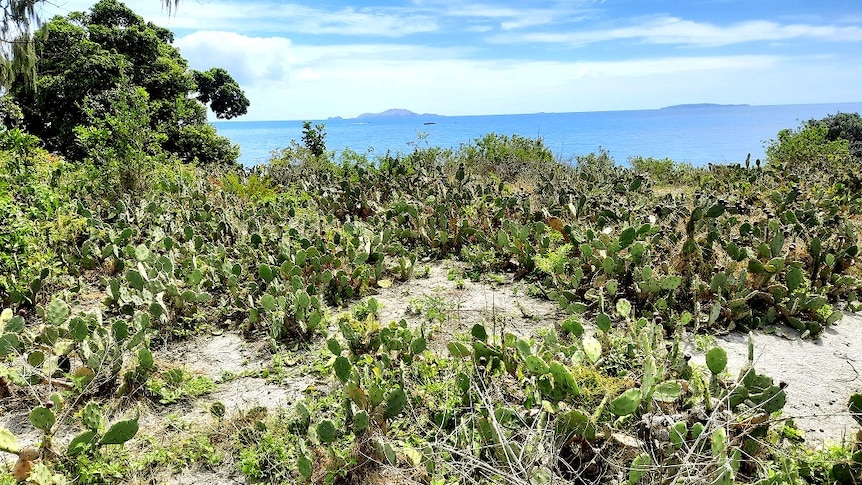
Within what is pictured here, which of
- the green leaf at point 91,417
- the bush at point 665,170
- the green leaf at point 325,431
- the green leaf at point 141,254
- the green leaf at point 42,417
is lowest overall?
the green leaf at point 325,431

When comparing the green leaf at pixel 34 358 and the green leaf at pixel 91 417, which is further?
the green leaf at pixel 34 358

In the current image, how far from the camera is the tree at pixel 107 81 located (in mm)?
12180

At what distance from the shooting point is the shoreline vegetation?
2283 millimetres

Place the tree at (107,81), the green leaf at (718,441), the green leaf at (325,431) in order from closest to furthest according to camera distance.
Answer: the green leaf at (718,441)
the green leaf at (325,431)
the tree at (107,81)

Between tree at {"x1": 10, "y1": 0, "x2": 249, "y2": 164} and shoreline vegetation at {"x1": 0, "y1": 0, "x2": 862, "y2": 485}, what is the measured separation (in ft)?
16.6

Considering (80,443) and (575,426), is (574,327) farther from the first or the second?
(80,443)

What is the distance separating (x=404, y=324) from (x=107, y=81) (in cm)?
1250

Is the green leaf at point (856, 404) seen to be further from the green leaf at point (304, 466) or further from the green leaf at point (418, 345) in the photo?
the green leaf at point (304, 466)

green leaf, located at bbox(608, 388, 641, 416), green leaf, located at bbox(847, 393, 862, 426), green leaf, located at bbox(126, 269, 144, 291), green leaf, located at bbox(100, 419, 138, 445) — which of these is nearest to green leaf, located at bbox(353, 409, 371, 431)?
green leaf, located at bbox(100, 419, 138, 445)

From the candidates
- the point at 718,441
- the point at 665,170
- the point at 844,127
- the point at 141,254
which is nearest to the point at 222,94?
the point at 665,170

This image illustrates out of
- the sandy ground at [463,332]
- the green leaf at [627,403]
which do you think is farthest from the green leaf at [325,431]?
the green leaf at [627,403]

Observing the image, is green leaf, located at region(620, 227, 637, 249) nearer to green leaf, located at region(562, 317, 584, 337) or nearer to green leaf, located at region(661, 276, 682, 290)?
green leaf, located at region(661, 276, 682, 290)

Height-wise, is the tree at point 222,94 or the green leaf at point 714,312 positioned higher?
the tree at point 222,94

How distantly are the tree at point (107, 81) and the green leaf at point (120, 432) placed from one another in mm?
10232
